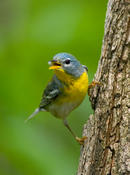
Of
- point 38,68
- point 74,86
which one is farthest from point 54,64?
point 74,86

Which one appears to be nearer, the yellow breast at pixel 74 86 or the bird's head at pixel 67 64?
the bird's head at pixel 67 64

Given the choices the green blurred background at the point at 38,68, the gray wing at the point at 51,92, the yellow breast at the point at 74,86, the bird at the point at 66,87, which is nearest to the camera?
the green blurred background at the point at 38,68

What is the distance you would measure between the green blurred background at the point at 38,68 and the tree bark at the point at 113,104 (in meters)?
0.84

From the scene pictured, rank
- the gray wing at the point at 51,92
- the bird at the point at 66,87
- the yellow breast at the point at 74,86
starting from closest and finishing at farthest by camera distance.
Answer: the bird at the point at 66,87, the yellow breast at the point at 74,86, the gray wing at the point at 51,92

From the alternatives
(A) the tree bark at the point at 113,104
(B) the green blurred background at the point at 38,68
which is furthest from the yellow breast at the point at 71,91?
(A) the tree bark at the point at 113,104

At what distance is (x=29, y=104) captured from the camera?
543cm

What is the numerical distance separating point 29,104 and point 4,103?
313 mm

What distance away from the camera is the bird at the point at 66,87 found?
5379 mm

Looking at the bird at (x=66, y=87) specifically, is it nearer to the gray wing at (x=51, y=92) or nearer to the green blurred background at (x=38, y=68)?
the gray wing at (x=51, y=92)

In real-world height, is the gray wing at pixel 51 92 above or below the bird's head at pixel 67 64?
below

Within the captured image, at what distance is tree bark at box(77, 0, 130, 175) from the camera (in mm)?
4020

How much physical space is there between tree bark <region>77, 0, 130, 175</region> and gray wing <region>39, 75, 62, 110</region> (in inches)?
52.1

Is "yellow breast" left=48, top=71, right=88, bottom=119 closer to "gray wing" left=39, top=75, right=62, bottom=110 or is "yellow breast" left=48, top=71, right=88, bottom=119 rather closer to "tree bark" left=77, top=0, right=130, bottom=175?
"gray wing" left=39, top=75, right=62, bottom=110

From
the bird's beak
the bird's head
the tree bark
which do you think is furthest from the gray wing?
the tree bark
